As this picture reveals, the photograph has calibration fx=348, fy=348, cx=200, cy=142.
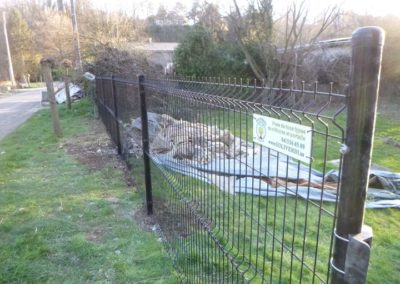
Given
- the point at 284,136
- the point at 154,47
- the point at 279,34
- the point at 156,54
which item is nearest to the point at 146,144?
the point at 284,136

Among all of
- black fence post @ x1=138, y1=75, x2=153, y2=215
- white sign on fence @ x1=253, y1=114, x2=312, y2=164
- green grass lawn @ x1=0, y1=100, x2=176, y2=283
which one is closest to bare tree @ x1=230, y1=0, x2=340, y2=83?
green grass lawn @ x1=0, y1=100, x2=176, y2=283

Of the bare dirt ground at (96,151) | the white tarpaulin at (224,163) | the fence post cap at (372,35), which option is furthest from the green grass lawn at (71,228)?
the fence post cap at (372,35)

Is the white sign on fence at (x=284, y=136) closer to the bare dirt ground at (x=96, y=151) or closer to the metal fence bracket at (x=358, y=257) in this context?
the metal fence bracket at (x=358, y=257)

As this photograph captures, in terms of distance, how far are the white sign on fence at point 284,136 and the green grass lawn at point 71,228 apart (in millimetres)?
2082

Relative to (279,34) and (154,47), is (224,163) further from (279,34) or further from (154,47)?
(154,47)

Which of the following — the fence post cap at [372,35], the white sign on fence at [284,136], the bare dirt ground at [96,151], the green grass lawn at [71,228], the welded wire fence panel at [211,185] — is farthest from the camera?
the bare dirt ground at [96,151]

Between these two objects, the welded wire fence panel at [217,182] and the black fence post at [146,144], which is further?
the black fence post at [146,144]

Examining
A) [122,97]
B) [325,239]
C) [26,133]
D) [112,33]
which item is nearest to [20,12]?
[112,33]

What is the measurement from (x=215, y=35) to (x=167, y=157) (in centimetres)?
1412

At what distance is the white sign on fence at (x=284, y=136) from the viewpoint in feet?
4.14

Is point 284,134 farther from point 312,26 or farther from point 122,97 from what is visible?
point 312,26

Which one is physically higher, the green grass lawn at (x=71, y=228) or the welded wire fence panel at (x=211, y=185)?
the welded wire fence panel at (x=211, y=185)

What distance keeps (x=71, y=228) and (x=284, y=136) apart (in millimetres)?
3528

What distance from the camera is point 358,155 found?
3.38 feet
